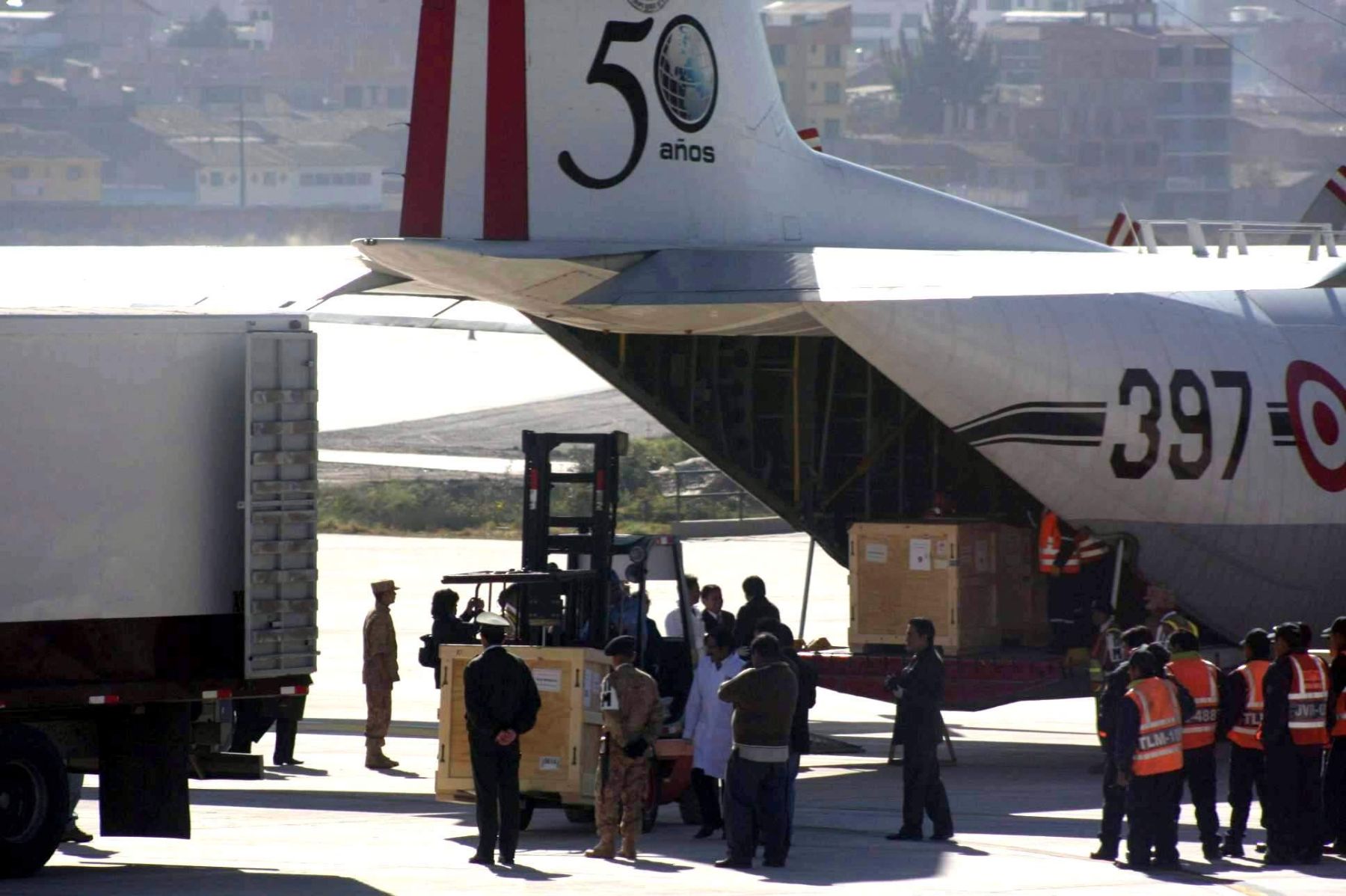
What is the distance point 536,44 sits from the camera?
62.5 feet

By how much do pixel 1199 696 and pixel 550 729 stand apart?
4.58 metres

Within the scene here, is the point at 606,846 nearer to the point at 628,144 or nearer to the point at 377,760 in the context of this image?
the point at 377,760

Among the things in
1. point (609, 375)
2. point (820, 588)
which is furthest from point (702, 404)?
point (820, 588)

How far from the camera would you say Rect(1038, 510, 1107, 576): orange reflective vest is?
65.1 ft

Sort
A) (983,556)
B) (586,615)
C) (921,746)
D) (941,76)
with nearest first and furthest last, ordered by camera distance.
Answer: (921,746)
(586,615)
(983,556)
(941,76)

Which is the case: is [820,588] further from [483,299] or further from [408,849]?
[408,849]

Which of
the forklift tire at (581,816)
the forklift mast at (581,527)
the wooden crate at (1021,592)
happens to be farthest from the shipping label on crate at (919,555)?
the forklift tire at (581,816)

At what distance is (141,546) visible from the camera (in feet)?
41.7

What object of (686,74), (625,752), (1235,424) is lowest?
(625,752)

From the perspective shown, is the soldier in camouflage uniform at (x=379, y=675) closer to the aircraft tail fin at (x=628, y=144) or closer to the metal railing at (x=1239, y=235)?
the aircraft tail fin at (x=628, y=144)

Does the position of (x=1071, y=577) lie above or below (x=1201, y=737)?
above

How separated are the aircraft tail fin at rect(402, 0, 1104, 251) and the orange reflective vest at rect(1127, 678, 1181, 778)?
7.82 meters

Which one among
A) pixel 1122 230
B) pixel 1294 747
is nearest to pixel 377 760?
pixel 1294 747

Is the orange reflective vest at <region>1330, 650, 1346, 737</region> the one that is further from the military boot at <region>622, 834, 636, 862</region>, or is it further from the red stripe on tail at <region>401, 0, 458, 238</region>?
the red stripe on tail at <region>401, 0, 458, 238</region>
